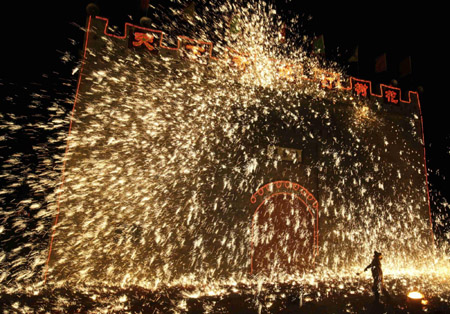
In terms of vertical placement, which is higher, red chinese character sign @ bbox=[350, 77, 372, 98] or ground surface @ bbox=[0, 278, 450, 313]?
red chinese character sign @ bbox=[350, 77, 372, 98]

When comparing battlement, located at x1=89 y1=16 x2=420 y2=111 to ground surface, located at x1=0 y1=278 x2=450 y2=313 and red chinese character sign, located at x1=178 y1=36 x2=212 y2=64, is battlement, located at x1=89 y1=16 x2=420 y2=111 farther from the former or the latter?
ground surface, located at x1=0 y1=278 x2=450 y2=313

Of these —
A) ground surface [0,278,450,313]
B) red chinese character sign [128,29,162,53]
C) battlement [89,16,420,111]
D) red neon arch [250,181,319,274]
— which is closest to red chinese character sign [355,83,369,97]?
battlement [89,16,420,111]

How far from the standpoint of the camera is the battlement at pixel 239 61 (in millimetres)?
6199

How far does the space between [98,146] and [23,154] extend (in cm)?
463

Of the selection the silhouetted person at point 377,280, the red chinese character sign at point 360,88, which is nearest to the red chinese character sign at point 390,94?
the red chinese character sign at point 360,88

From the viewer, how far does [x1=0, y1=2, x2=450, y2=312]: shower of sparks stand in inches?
204

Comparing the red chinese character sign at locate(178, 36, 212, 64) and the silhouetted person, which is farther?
the red chinese character sign at locate(178, 36, 212, 64)

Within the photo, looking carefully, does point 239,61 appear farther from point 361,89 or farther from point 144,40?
point 361,89

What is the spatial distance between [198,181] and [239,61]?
11.3 feet

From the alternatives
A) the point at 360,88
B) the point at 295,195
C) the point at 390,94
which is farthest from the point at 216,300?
the point at 390,94

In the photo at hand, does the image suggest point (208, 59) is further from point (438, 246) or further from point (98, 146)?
point (438, 246)

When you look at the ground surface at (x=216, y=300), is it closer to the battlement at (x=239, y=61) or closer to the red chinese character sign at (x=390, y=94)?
the battlement at (x=239, y=61)

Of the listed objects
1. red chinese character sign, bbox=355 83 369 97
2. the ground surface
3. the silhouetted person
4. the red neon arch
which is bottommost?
the ground surface

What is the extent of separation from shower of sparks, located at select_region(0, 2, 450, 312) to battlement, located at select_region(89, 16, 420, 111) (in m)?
0.15
